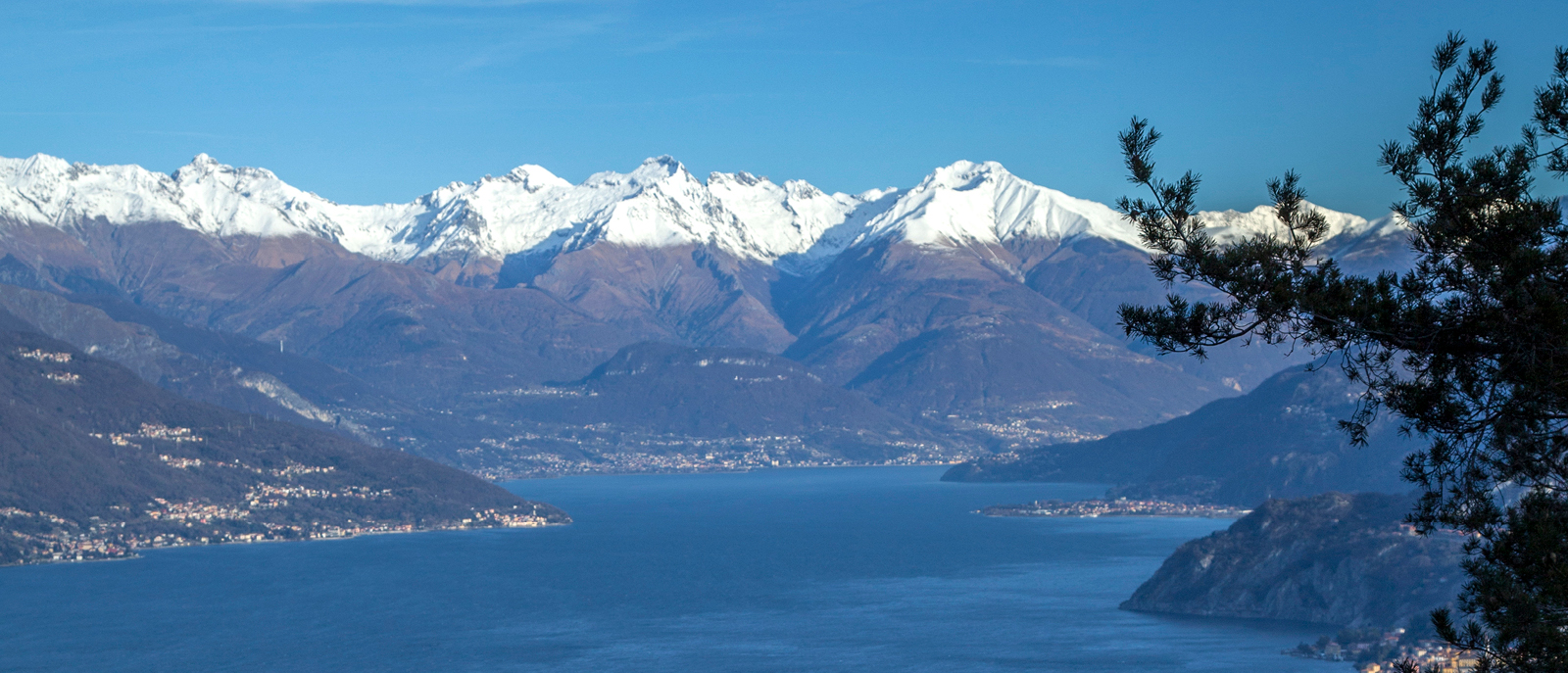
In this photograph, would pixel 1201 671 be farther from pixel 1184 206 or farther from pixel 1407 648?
pixel 1184 206

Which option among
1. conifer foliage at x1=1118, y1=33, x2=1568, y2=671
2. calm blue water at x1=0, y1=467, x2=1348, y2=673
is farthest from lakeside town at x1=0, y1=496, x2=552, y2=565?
conifer foliage at x1=1118, y1=33, x2=1568, y2=671

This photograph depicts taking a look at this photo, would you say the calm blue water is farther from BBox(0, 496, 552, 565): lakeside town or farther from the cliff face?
BBox(0, 496, 552, 565): lakeside town

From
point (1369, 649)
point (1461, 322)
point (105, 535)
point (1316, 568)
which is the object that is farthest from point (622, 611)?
point (1461, 322)

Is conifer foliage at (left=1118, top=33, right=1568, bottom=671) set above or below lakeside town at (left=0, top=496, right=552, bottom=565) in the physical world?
above

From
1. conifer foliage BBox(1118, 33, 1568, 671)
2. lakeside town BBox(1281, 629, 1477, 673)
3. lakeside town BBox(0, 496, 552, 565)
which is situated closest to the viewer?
conifer foliage BBox(1118, 33, 1568, 671)

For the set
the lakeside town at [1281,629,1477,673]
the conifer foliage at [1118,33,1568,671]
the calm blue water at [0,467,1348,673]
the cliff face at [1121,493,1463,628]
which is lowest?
the calm blue water at [0,467,1348,673]

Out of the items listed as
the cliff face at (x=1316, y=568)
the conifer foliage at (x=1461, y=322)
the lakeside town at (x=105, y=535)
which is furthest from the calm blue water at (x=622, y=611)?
the conifer foliage at (x=1461, y=322)

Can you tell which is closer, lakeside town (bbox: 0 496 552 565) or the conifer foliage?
the conifer foliage

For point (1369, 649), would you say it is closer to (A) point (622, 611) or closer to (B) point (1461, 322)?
(A) point (622, 611)
